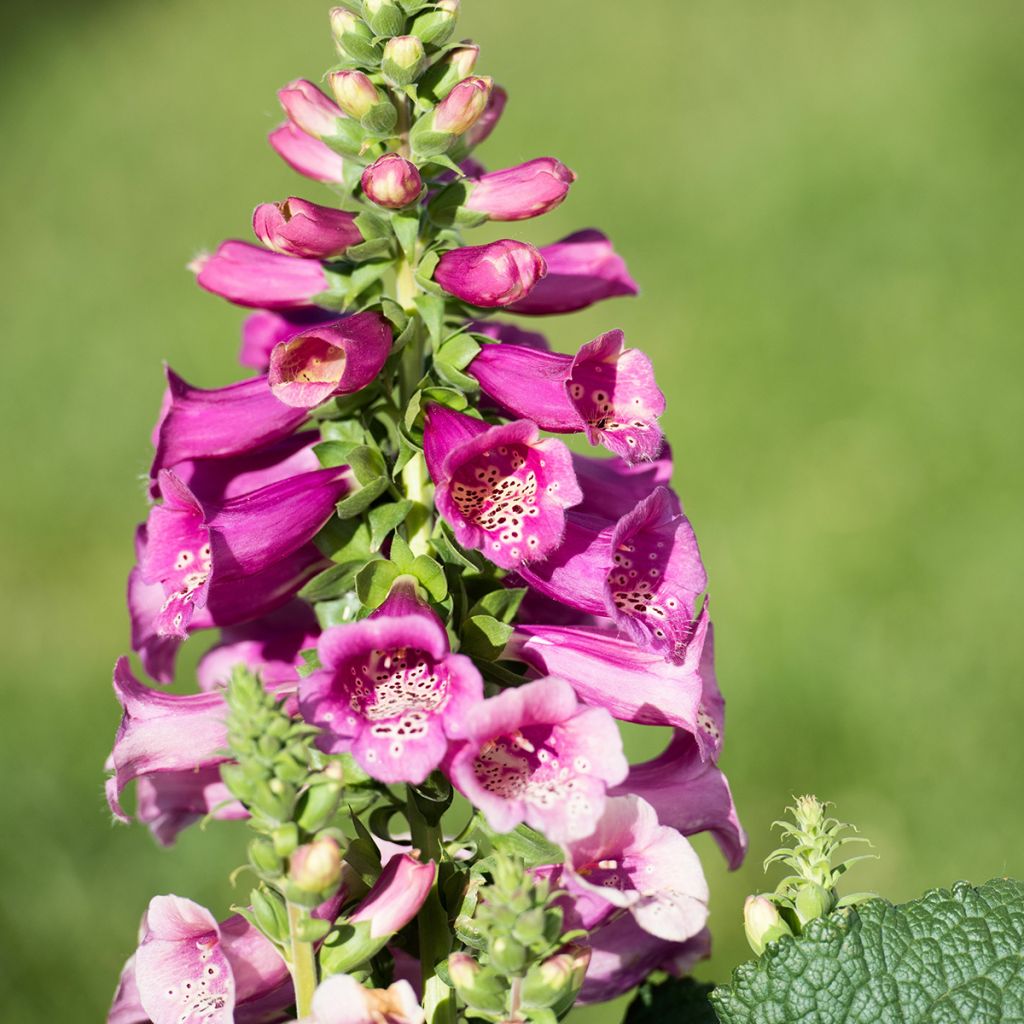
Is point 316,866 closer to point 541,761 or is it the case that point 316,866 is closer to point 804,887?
point 541,761

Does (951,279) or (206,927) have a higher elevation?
(951,279)

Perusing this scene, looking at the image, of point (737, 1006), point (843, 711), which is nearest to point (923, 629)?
point (843, 711)

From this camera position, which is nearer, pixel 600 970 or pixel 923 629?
pixel 600 970

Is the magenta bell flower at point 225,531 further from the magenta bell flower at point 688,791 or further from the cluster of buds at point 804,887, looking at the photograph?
the cluster of buds at point 804,887

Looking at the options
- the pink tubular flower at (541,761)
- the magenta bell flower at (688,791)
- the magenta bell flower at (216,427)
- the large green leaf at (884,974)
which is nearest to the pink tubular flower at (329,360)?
the magenta bell flower at (216,427)

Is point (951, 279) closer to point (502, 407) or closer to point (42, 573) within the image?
point (42, 573)

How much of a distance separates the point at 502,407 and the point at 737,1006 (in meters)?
0.54

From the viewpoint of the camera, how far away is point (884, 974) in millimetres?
1144

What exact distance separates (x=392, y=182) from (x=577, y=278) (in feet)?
1.05

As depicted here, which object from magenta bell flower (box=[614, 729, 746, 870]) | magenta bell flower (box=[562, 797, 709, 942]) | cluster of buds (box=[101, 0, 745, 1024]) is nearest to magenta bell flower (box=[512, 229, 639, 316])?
cluster of buds (box=[101, 0, 745, 1024])

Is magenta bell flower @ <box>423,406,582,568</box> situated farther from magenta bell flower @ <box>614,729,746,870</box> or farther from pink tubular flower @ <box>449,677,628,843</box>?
magenta bell flower @ <box>614,729,746,870</box>

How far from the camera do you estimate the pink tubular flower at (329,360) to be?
4.08 feet

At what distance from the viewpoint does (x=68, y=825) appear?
10.3 feet

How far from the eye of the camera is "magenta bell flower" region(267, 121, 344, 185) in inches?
57.8
